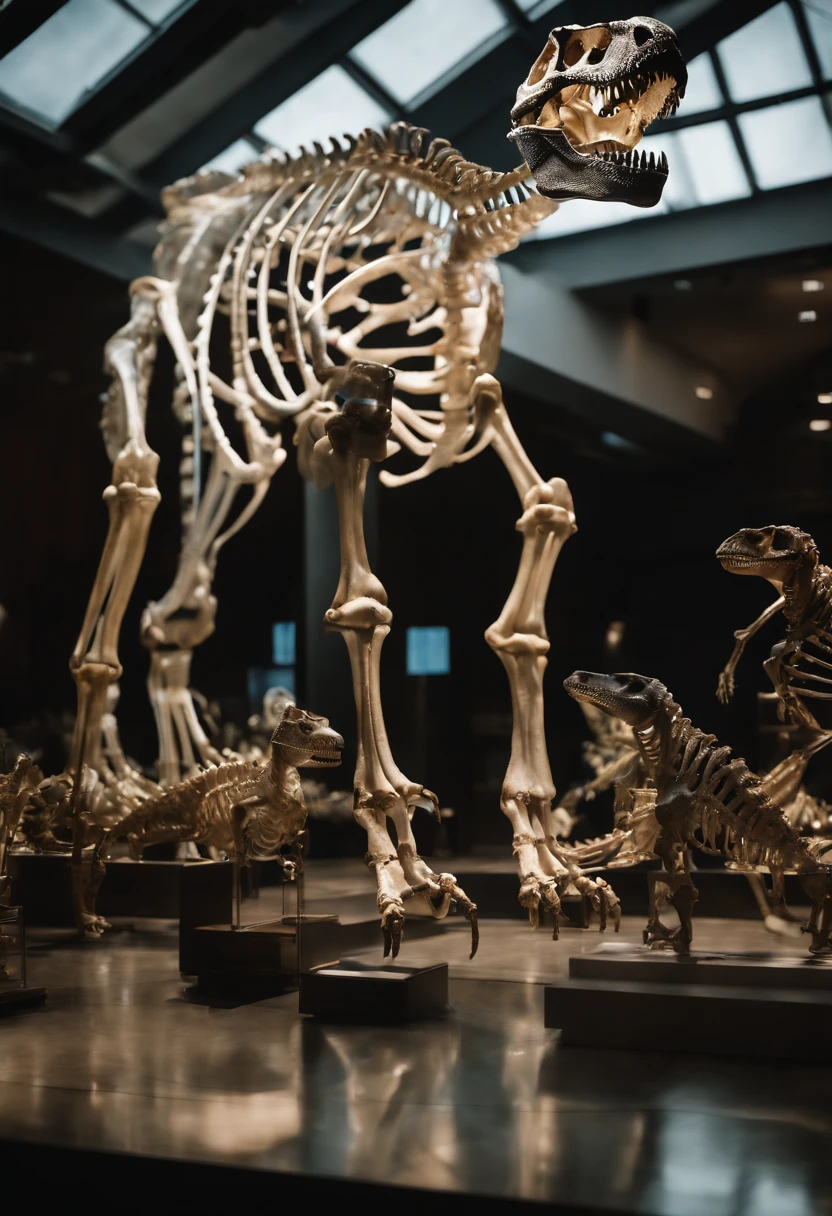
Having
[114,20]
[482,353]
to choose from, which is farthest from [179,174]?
[482,353]

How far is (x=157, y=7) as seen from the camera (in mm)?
9016

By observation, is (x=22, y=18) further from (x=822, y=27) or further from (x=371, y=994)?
(x=371, y=994)

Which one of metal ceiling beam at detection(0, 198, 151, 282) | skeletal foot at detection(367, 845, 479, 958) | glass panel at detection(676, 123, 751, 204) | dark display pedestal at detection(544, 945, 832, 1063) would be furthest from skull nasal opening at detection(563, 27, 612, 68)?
metal ceiling beam at detection(0, 198, 151, 282)

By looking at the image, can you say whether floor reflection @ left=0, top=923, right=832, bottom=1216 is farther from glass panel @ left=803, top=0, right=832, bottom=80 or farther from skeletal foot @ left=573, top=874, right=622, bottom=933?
glass panel @ left=803, top=0, right=832, bottom=80

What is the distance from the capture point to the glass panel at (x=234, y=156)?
10312mm

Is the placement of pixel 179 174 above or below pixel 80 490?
above

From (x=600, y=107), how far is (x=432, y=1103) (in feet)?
13.3

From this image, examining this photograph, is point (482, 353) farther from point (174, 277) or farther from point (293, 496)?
point (293, 496)

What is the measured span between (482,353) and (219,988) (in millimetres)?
3365

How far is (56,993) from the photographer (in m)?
5.90

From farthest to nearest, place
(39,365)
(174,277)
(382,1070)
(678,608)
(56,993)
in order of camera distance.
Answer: (39,365) < (678,608) < (174,277) < (56,993) < (382,1070)

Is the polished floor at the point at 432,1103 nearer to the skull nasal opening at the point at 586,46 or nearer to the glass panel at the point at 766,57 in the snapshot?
the skull nasal opening at the point at 586,46

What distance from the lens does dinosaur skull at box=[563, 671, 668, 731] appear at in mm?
5352

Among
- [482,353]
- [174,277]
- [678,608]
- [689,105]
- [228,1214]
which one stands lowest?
[228,1214]
